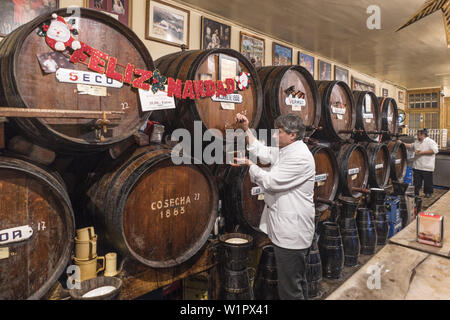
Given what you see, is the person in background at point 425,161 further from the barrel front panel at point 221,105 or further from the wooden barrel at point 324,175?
the barrel front panel at point 221,105

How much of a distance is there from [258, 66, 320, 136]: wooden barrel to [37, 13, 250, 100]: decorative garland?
40 cm

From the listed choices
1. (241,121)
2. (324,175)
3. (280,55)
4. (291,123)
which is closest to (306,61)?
(280,55)

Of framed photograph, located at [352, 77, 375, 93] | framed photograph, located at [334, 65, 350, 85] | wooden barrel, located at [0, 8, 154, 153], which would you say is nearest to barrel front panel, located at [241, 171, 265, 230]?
wooden barrel, located at [0, 8, 154, 153]

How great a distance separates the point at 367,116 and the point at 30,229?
4.24 meters

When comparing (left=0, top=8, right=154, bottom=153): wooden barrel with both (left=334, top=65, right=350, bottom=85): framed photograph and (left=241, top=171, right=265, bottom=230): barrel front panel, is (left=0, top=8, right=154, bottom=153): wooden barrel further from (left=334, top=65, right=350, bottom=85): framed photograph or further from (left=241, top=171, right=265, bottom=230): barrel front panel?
(left=334, top=65, right=350, bottom=85): framed photograph

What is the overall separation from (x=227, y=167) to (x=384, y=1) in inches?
106

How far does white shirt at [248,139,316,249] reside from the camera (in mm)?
2357

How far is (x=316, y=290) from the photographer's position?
2947mm

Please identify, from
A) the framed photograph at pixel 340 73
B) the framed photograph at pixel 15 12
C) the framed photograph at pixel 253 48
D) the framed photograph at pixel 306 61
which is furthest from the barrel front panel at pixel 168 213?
the framed photograph at pixel 340 73

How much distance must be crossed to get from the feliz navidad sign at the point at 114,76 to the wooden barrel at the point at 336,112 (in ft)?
5.19

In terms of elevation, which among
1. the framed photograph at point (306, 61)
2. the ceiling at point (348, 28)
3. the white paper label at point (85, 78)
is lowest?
the white paper label at point (85, 78)

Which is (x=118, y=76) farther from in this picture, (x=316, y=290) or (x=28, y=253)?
(x=316, y=290)

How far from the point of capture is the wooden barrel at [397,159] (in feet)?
16.7
